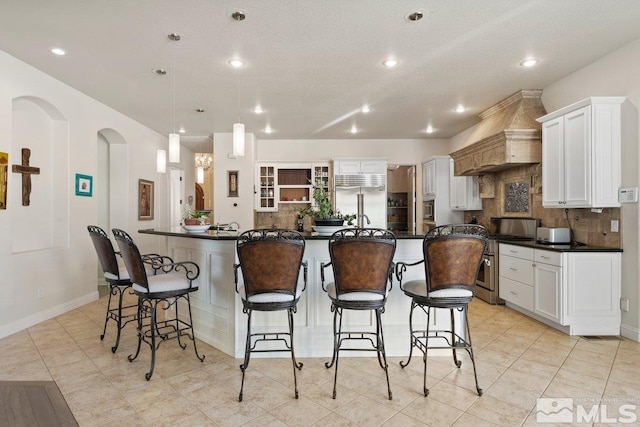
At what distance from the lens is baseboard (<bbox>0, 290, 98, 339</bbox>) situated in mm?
3380

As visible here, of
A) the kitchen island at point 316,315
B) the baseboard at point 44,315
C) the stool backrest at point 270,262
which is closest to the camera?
the stool backrest at point 270,262

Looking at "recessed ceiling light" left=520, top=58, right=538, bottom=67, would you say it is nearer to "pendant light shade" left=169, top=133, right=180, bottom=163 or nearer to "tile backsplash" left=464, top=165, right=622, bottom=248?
"tile backsplash" left=464, top=165, right=622, bottom=248

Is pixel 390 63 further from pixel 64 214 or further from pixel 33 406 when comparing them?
pixel 64 214

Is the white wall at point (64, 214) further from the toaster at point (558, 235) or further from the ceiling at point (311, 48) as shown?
Result: the toaster at point (558, 235)

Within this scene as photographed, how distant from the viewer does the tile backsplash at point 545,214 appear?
11.4ft

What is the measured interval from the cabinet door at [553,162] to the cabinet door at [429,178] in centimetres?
262

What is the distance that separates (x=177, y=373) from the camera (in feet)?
8.54

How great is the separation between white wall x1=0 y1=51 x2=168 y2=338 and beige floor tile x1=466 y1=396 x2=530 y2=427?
4.36 m

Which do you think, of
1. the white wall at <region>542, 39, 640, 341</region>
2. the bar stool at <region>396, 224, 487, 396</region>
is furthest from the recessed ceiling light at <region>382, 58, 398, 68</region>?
the white wall at <region>542, 39, 640, 341</region>

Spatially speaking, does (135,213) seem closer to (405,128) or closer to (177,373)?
(177,373)

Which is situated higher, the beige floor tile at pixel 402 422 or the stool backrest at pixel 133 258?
the stool backrest at pixel 133 258

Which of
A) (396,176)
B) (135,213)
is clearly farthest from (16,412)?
(396,176)

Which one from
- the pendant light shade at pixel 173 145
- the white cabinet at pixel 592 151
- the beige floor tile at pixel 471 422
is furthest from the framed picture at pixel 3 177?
the white cabinet at pixel 592 151

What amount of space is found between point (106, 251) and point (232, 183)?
3.74 m
